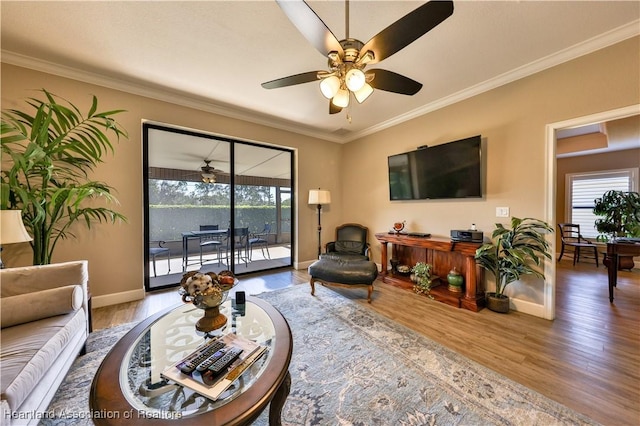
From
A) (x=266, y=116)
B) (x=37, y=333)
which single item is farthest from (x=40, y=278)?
(x=266, y=116)

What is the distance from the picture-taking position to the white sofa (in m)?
1.09

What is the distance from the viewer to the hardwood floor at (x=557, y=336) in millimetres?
1558

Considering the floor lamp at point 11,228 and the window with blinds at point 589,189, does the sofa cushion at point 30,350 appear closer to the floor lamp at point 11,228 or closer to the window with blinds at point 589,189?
the floor lamp at point 11,228

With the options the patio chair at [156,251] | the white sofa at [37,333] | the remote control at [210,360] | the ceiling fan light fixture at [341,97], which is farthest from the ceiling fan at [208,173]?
the remote control at [210,360]

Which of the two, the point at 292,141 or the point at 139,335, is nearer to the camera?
the point at 139,335

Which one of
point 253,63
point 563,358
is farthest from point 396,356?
point 253,63

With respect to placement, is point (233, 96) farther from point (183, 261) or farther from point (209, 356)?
point (209, 356)

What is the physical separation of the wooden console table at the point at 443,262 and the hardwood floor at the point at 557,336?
0.48ft

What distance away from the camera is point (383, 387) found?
161 cm

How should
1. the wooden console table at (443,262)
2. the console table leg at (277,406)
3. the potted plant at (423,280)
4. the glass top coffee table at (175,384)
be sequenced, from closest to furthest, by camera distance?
the glass top coffee table at (175,384) < the console table leg at (277,406) < the wooden console table at (443,262) < the potted plant at (423,280)

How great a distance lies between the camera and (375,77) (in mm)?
1842

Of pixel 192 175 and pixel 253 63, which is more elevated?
pixel 253 63

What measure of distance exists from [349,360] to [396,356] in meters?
0.40

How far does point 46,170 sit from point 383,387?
3316mm
